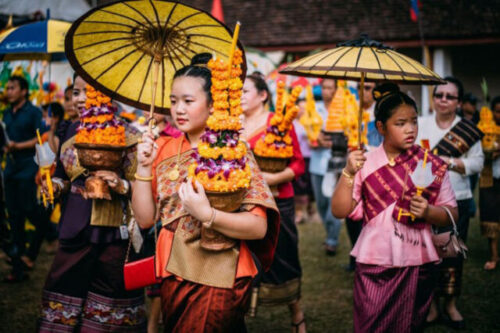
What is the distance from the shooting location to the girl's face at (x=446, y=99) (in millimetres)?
4848

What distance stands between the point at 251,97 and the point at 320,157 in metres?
3.11

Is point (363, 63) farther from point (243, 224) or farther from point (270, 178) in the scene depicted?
point (270, 178)

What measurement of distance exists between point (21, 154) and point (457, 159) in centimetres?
517

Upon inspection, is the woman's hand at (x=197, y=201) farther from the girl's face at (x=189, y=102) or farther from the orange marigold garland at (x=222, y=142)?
the girl's face at (x=189, y=102)

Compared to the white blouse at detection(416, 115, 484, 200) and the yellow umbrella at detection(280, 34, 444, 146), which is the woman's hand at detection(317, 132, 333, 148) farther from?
the yellow umbrella at detection(280, 34, 444, 146)

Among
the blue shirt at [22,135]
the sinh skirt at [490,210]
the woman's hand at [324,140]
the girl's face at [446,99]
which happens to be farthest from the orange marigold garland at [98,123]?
the sinh skirt at [490,210]

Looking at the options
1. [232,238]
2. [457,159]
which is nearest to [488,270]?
[457,159]

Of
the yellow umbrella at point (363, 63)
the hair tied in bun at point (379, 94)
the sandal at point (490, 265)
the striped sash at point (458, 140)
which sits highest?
the yellow umbrella at point (363, 63)

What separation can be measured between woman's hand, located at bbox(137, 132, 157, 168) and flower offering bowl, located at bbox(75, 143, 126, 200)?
684mm

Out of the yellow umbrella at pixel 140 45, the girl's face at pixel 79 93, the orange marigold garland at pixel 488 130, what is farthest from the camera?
the orange marigold garland at pixel 488 130

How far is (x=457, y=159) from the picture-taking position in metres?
4.71

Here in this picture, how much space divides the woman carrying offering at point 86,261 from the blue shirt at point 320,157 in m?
4.15

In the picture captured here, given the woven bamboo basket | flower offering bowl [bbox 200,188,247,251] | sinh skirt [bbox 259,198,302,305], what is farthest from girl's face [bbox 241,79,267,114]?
flower offering bowl [bbox 200,188,247,251]

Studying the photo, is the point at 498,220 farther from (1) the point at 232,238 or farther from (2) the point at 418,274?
(1) the point at 232,238
